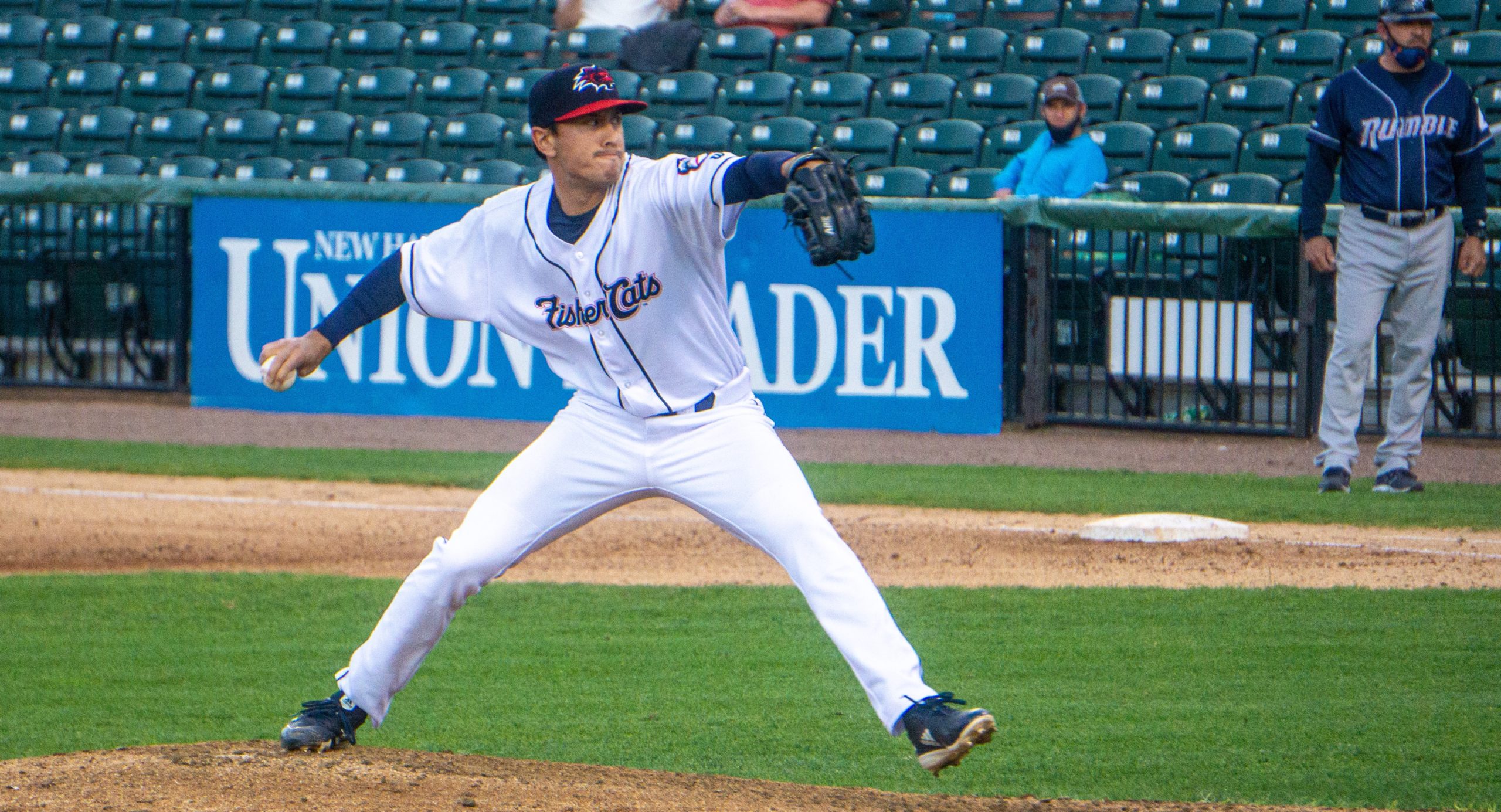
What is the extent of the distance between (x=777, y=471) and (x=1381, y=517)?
15.6ft

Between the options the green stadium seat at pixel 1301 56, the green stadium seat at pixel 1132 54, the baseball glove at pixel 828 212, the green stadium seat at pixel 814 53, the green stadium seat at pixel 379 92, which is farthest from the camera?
the green stadium seat at pixel 379 92

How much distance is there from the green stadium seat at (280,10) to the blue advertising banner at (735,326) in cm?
549

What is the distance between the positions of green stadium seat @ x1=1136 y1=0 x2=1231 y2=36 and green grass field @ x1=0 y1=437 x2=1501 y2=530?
529cm

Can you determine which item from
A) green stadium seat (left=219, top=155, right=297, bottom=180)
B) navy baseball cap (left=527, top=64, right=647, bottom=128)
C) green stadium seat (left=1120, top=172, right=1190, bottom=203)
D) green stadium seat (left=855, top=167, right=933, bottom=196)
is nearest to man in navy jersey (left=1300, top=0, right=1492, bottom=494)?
green stadium seat (left=1120, top=172, right=1190, bottom=203)

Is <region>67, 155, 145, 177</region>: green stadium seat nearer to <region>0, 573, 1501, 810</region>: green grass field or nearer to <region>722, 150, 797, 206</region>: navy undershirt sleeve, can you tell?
<region>0, 573, 1501, 810</region>: green grass field

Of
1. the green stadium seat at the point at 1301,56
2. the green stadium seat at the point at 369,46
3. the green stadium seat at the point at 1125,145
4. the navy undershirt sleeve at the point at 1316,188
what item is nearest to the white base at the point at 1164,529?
the navy undershirt sleeve at the point at 1316,188

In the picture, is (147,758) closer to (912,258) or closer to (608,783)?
(608,783)

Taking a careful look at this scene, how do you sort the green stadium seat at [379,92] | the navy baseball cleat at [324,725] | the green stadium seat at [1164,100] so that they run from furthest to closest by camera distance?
1. the green stadium seat at [379,92]
2. the green stadium seat at [1164,100]
3. the navy baseball cleat at [324,725]

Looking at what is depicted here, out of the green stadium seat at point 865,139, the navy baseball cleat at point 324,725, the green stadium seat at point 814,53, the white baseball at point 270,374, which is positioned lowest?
the navy baseball cleat at point 324,725

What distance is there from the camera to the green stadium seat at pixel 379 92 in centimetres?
1491

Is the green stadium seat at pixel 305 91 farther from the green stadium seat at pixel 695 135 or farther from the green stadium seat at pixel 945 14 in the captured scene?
the green stadium seat at pixel 945 14

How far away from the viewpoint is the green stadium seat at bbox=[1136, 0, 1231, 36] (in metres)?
13.0

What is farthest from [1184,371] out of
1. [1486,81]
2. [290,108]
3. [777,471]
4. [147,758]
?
[290,108]

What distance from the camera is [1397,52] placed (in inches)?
305
